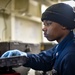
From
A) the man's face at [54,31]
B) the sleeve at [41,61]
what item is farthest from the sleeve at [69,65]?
the sleeve at [41,61]

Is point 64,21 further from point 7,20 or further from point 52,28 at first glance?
point 7,20

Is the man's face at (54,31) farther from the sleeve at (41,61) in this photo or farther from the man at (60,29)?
the sleeve at (41,61)

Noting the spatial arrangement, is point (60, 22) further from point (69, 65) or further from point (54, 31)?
point (69, 65)

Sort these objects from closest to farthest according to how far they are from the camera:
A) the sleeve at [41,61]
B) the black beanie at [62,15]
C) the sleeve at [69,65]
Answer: the sleeve at [69,65]
the black beanie at [62,15]
the sleeve at [41,61]

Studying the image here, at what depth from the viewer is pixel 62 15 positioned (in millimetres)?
1226

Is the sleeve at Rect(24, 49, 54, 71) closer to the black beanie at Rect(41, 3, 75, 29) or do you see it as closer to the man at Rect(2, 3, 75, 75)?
the man at Rect(2, 3, 75, 75)

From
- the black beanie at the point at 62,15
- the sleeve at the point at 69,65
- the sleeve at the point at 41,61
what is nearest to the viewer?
the sleeve at the point at 69,65

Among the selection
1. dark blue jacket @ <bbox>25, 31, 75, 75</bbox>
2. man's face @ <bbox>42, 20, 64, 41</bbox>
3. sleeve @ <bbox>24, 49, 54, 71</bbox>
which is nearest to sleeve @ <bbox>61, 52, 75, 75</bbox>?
dark blue jacket @ <bbox>25, 31, 75, 75</bbox>

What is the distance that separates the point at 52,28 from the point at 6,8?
1.27 metres

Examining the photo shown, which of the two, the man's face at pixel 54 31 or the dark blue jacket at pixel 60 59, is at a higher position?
the man's face at pixel 54 31

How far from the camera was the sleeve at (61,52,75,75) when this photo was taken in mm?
1062

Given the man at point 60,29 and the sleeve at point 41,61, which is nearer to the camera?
the man at point 60,29

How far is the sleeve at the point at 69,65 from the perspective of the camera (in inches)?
41.8

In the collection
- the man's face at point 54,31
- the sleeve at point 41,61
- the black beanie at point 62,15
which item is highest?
the black beanie at point 62,15
